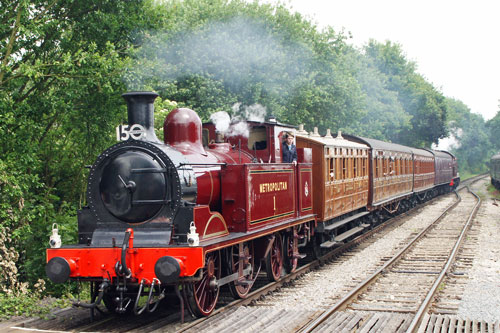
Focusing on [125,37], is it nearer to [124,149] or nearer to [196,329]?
[124,149]

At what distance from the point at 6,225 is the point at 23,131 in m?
1.86

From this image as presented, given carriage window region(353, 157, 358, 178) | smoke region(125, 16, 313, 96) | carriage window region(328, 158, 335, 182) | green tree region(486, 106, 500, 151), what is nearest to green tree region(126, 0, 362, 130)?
smoke region(125, 16, 313, 96)

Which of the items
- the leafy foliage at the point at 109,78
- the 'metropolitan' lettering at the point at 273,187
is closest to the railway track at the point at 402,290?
the 'metropolitan' lettering at the point at 273,187

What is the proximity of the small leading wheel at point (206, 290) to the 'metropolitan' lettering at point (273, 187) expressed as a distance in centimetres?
143

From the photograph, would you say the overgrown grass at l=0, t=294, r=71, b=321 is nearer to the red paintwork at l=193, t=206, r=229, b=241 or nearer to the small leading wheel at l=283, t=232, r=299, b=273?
the red paintwork at l=193, t=206, r=229, b=241

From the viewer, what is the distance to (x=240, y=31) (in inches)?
774

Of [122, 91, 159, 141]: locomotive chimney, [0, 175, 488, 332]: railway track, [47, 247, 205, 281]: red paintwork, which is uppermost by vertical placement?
[122, 91, 159, 141]: locomotive chimney

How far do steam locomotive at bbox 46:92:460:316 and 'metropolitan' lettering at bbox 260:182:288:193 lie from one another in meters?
0.02

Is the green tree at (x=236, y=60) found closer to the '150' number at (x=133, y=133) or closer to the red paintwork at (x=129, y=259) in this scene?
the '150' number at (x=133, y=133)

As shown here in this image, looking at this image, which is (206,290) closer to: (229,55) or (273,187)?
(273,187)

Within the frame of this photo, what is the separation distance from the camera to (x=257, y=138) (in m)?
9.20

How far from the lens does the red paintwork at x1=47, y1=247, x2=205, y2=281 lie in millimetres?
6066

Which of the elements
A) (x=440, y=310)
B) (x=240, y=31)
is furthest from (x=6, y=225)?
(x=240, y=31)

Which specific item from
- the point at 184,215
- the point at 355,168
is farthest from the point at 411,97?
the point at 184,215
